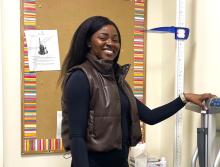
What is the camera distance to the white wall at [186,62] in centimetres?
177

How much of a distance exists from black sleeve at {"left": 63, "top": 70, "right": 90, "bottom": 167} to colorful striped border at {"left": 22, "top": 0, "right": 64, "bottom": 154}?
0.87 m

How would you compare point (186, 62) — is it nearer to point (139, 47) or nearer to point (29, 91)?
point (139, 47)

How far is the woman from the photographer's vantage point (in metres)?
1.41

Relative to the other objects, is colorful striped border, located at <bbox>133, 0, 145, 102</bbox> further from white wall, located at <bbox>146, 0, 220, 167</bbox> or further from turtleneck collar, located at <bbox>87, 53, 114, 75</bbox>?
turtleneck collar, located at <bbox>87, 53, 114, 75</bbox>

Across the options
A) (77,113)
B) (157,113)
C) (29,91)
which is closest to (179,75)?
(157,113)

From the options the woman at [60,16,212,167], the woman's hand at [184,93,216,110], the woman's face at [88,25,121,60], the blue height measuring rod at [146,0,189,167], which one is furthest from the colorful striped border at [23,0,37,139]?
the woman's hand at [184,93,216,110]

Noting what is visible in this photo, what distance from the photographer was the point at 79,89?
1.41 metres

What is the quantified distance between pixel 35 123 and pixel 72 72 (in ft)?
3.04

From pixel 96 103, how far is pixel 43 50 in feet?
3.03

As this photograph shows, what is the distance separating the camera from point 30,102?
2.23 metres

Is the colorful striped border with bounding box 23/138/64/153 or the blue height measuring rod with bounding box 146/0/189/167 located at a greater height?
the blue height measuring rod with bounding box 146/0/189/167

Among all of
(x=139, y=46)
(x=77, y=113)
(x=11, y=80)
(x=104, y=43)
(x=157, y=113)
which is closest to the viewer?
(x=77, y=113)

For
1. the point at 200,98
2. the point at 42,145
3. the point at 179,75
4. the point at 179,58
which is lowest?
the point at 42,145

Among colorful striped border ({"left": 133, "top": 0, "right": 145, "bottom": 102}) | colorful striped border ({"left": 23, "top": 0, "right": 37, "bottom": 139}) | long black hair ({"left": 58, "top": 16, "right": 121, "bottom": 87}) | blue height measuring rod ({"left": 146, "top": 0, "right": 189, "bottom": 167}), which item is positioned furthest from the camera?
colorful striped border ({"left": 133, "top": 0, "right": 145, "bottom": 102})
